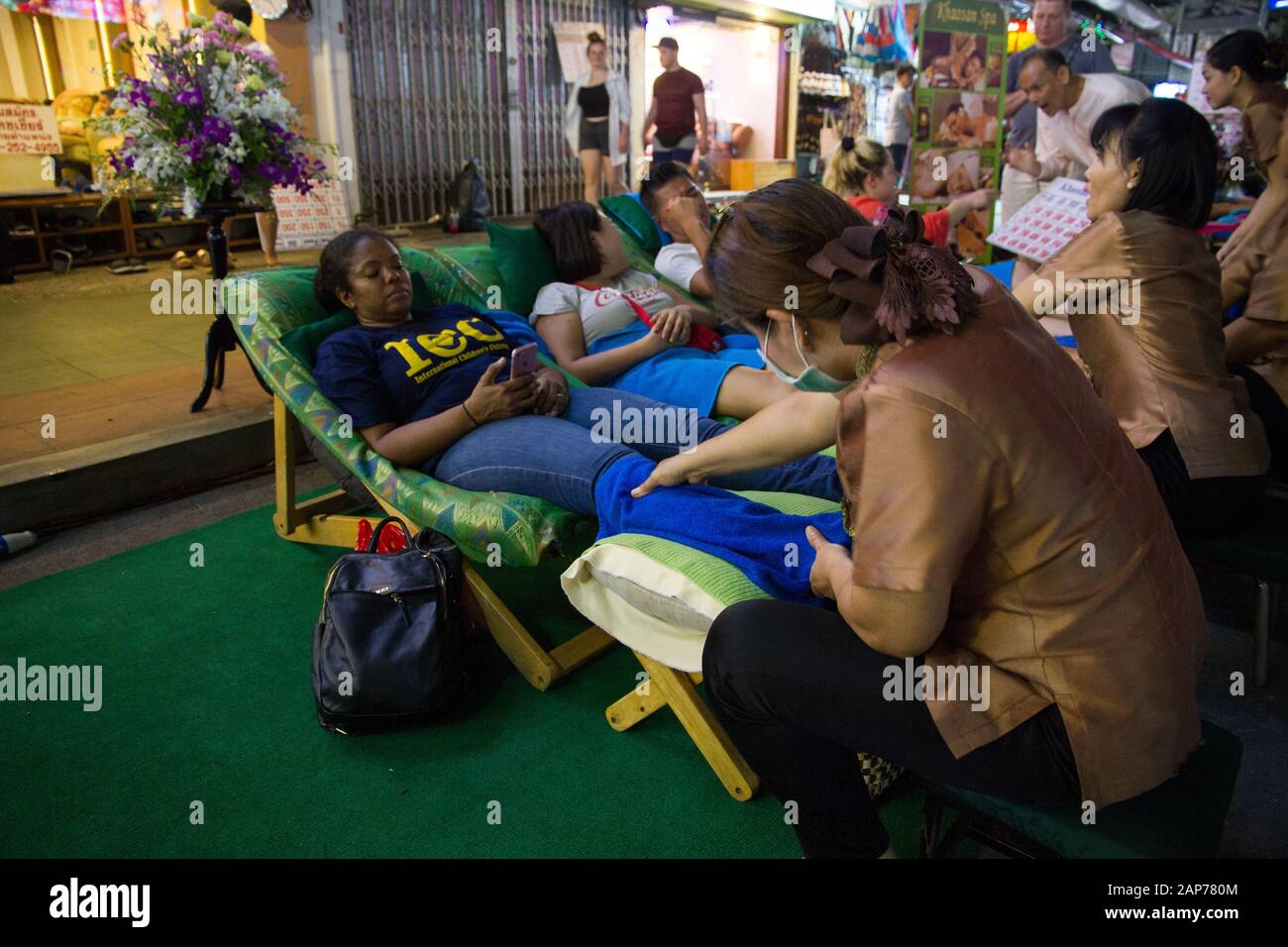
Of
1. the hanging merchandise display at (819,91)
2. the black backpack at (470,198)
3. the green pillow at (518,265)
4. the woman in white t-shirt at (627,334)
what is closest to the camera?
the woman in white t-shirt at (627,334)

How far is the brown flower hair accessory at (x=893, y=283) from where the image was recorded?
1143mm

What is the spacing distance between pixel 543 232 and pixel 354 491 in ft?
3.74

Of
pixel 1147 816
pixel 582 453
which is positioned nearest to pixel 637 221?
pixel 582 453

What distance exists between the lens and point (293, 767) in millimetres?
1944

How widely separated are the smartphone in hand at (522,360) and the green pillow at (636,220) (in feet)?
4.70

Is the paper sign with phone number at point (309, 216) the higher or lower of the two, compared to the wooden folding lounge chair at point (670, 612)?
higher

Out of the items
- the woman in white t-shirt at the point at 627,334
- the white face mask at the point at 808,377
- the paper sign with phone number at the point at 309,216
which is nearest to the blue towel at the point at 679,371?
the woman in white t-shirt at the point at 627,334

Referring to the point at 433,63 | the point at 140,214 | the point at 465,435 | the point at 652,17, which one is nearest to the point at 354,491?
the point at 465,435

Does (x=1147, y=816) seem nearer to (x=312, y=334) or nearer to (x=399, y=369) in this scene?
(x=399, y=369)

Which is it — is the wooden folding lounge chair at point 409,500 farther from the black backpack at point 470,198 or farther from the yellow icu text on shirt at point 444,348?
the black backpack at point 470,198

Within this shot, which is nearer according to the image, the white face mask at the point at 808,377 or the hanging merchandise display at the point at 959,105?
the white face mask at the point at 808,377

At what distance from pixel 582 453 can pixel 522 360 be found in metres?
0.35

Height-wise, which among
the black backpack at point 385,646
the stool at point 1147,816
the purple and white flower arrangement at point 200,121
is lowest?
the black backpack at point 385,646

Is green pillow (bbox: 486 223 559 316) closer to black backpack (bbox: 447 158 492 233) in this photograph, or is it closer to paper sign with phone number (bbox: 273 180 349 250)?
paper sign with phone number (bbox: 273 180 349 250)
